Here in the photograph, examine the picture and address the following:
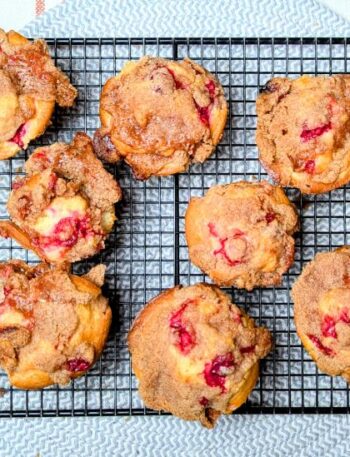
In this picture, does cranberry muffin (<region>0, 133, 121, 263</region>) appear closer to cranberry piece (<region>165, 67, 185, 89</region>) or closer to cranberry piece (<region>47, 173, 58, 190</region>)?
cranberry piece (<region>47, 173, 58, 190</region>)

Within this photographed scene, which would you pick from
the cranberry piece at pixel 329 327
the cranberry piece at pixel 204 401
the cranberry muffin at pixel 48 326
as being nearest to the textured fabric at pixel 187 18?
the cranberry muffin at pixel 48 326

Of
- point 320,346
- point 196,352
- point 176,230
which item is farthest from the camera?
point 176,230

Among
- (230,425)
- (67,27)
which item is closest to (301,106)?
(67,27)

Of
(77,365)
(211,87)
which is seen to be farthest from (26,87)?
(77,365)

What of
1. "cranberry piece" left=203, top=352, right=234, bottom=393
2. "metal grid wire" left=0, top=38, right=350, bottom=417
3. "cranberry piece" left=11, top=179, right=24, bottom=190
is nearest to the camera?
"cranberry piece" left=203, top=352, right=234, bottom=393

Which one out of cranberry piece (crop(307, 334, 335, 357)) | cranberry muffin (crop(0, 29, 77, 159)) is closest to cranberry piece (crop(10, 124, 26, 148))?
cranberry muffin (crop(0, 29, 77, 159))

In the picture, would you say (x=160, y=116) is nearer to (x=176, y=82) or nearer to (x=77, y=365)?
(x=176, y=82)
